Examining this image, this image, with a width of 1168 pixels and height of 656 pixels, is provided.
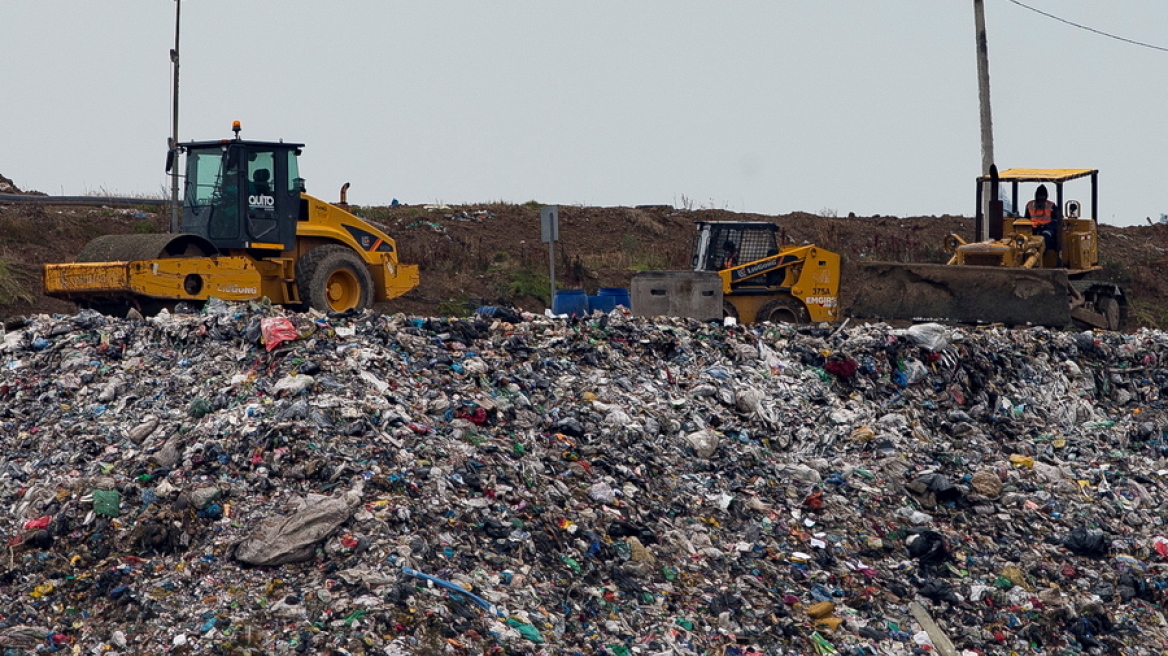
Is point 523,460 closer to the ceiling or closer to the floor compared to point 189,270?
closer to the floor

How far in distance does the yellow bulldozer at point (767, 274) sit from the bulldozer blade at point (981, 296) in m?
3.18

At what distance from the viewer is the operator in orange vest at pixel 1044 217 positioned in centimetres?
1612

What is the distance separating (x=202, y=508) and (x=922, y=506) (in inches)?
181

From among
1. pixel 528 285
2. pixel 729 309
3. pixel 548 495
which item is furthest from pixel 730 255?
pixel 548 495

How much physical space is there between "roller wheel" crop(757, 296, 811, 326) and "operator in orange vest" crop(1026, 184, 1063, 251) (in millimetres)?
3146

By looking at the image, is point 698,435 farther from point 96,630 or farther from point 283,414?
point 96,630

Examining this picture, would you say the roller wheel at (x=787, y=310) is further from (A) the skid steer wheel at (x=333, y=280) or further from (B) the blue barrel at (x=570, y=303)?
(A) the skid steer wheel at (x=333, y=280)

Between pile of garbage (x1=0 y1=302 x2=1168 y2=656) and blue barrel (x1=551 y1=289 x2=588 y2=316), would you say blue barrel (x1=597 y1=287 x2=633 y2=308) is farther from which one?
pile of garbage (x1=0 y1=302 x2=1168 y2=656)

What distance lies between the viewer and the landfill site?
21.6ft

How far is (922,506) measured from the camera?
880cm

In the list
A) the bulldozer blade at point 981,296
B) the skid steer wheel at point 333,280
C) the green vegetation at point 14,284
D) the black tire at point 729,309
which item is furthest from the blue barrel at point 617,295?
the green vegetation at point 14,284

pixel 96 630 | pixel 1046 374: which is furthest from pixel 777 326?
pixel 96 630

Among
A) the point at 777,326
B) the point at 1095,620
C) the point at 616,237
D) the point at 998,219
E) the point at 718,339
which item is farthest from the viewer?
the point at 616,237

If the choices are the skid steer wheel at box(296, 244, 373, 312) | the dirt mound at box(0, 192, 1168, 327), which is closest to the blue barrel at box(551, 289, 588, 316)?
the skid steer wheel at box(296, 244, 373, 312)
